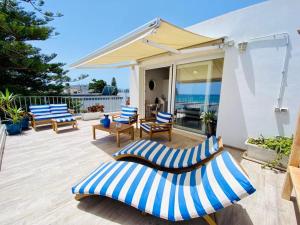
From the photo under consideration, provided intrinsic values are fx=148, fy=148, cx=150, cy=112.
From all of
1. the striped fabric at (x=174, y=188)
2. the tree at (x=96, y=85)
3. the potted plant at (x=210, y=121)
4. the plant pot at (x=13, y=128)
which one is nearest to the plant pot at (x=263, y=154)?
the potted plant at (x=210, y=121)

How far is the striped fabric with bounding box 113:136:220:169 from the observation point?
2.51m

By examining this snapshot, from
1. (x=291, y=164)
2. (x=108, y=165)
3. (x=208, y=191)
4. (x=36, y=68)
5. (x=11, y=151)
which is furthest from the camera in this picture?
(x=36, y=68)

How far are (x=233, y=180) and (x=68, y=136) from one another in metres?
4.84

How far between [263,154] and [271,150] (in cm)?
18

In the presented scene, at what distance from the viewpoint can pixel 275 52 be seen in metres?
3.27

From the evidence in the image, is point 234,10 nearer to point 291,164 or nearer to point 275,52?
point 275,52

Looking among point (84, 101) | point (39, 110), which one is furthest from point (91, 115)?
point (39, 110)

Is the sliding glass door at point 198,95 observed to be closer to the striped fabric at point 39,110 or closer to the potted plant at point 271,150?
the potted plant at point 271,150

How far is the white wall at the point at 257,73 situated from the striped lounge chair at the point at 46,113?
18.8 ft

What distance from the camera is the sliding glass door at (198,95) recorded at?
4566 millimetres

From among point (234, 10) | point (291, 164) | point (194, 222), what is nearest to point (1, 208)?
point (194, 222)

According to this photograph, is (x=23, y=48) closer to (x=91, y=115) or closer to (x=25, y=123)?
(x=25, y=123)

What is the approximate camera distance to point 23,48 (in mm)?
7254

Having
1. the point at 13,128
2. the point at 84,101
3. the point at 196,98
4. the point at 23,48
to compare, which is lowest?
the point at 13,128
